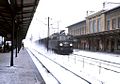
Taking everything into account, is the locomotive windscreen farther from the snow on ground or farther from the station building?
the snow on ground

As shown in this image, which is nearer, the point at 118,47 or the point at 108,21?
the point at 118,47

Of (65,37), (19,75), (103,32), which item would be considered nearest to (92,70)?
(19,75)

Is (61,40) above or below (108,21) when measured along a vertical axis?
below

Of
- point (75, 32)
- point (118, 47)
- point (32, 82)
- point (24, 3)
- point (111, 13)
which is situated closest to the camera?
point (32, 82)

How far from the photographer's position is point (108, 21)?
172 ft

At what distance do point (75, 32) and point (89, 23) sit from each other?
15756mm

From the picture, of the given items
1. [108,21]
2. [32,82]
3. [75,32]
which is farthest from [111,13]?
[32,82]

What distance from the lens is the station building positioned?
43.9m

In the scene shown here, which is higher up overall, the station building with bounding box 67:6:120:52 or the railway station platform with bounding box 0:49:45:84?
the station building with bounding box 67:6:120:52

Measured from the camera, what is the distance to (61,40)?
126 feet

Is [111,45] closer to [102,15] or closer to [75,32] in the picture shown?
[102,15]

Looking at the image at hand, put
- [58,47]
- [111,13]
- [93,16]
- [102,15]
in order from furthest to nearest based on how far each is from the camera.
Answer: [93,16] → [102,15] → [111,13] → [58,47]

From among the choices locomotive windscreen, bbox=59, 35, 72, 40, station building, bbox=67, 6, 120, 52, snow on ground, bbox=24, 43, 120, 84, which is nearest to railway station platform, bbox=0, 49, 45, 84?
snow on ground, bbox=24, 43, 120, 84

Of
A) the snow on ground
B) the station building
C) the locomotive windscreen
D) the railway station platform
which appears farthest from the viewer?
the station building
